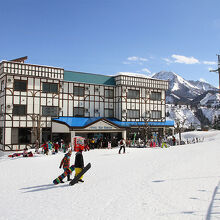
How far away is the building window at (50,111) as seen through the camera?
96.6 feet

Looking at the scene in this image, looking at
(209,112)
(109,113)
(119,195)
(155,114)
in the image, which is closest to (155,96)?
(155,114)

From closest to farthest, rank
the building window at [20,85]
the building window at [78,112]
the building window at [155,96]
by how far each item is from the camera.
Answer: the building window at [20,85] → the building window at [78,112] → the building window at [155,96]

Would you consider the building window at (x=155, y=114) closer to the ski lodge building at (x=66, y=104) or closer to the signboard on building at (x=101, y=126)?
the ski lodge building at (x=66, y=104)

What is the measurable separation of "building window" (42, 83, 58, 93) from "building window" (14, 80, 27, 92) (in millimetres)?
2212

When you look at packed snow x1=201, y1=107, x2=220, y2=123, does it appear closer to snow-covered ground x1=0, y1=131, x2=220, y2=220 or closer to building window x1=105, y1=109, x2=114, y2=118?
building window x1=105, y1=109, x2=114, y2=118

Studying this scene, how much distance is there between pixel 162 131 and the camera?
36438 millimetres

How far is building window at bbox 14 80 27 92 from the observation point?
27873 mm

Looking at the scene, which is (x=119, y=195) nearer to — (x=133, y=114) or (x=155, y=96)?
(x=133, y=114)

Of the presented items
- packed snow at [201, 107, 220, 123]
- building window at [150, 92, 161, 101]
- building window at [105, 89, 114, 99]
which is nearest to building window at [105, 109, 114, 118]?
building window at [105, 89, 114, 99]

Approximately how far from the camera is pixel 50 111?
97.8ft

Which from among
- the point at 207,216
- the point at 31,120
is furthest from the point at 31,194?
the point at 31,120

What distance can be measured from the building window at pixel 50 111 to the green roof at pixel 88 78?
4.04m

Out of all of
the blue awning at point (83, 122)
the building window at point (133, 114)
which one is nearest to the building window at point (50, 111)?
the blue awning at point (83, 122)

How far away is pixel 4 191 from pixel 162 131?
2927 centimetres
